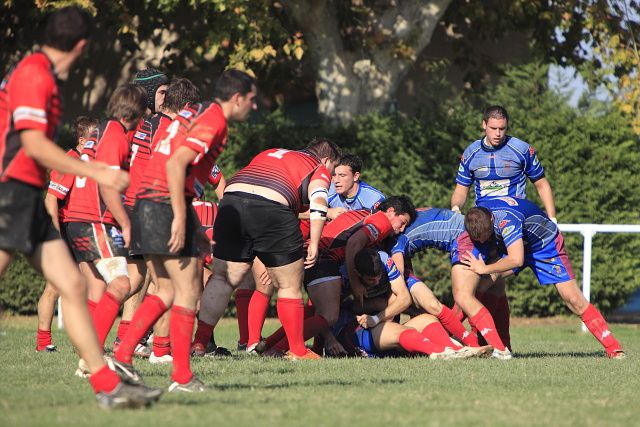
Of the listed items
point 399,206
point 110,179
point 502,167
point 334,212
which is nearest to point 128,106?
point 110,179

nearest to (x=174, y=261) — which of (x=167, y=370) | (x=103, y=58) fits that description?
(x=167, y=370)

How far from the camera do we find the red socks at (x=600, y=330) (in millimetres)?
9633

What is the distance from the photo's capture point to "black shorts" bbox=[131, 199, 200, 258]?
6.28 m

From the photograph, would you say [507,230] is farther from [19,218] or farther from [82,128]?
[19,218]

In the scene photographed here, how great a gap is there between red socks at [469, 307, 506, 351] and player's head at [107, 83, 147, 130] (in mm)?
3493

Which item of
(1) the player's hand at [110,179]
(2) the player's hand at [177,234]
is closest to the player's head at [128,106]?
(2) the player's hand at [177,234]

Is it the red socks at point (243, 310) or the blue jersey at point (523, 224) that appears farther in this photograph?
the red socks at point (243, 310)

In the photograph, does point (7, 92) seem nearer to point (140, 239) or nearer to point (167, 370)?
point (140, 239)

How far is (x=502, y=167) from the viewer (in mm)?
10117

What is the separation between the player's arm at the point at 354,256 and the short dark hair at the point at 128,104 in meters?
2.54

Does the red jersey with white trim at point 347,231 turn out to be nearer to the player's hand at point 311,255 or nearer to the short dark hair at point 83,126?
the player's hand at point 311,255

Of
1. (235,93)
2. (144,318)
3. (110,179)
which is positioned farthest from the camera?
(144,318)

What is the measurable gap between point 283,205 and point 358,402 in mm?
2732

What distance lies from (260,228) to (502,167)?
2.72 meters
